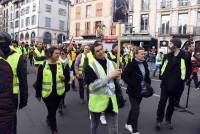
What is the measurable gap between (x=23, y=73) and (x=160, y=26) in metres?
36.7

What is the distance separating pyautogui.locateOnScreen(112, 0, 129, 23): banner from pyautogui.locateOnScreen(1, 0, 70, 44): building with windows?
5534 cm

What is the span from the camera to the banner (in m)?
4.96

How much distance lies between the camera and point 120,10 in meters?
5.03

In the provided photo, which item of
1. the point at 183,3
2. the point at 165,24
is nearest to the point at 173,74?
the point at 183,3

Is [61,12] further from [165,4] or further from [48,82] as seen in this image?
[48,82]

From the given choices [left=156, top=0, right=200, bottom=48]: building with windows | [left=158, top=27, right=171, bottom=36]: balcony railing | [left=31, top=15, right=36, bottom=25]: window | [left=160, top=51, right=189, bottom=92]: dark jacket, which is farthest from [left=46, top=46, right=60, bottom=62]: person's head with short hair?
[left=31, top=15, right=36, bottom=25]: window

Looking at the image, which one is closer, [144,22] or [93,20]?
[144,22]

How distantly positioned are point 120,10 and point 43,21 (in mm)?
59145

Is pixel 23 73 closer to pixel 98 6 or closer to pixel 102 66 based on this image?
pixel 102 66

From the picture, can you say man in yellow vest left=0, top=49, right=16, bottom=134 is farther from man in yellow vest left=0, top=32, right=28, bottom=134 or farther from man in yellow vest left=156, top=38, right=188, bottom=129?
man in yellow vest left=156, top=38, right=188, bottom=129

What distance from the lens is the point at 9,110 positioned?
10.7 ft

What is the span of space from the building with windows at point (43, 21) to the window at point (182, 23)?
92.0 feet

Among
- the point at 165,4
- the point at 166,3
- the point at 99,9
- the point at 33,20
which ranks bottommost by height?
the point at 165,4

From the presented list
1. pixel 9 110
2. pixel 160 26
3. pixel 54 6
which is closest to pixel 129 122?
pixel 9 110
